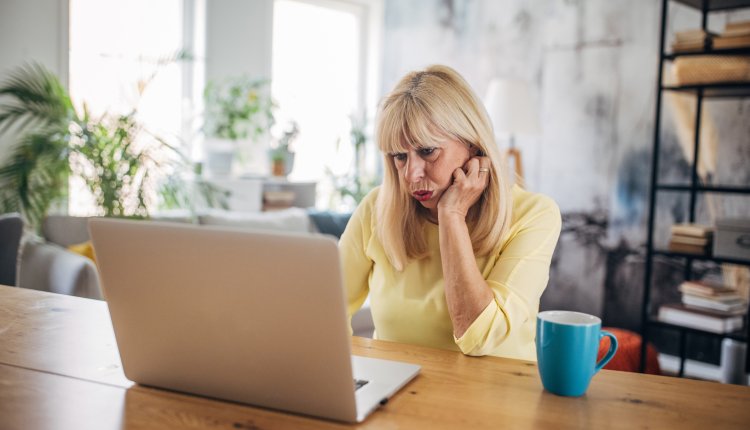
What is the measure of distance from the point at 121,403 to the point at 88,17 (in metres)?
3.92

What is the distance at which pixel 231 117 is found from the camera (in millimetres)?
4645

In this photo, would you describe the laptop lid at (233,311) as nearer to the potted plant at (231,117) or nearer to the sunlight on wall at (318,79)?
the potted plant at (231,117)

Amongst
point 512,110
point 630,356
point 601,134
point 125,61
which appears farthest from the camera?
point 125,61

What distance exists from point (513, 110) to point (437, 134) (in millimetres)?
2668

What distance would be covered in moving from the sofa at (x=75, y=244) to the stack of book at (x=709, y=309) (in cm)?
147

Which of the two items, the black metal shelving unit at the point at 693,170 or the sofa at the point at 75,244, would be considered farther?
the black metal shelving unit at the point at 693,170

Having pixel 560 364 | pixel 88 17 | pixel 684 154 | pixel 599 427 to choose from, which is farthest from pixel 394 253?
pixel 88 17

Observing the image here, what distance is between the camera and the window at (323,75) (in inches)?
210

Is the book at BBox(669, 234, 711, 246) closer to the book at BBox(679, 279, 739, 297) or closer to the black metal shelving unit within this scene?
the black metal shelving unit

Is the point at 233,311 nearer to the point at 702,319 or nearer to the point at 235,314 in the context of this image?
the point at 235,314

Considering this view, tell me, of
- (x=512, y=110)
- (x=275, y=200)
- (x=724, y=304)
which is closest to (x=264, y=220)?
(x=275, y=200)

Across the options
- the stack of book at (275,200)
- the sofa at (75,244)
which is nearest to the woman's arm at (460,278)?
the sofa at (75,244)

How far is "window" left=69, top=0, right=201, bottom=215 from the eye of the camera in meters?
4.23

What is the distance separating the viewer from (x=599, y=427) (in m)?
0.86
